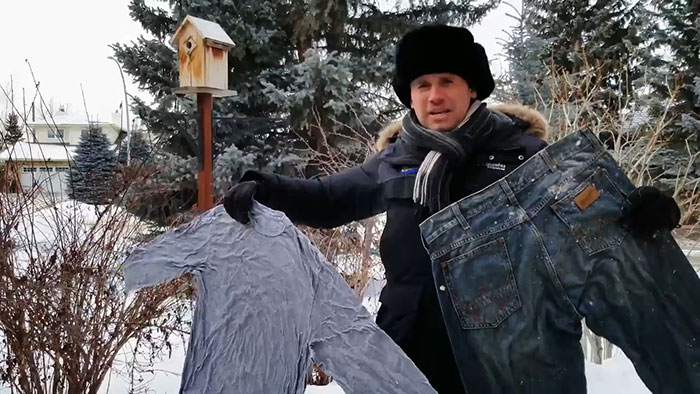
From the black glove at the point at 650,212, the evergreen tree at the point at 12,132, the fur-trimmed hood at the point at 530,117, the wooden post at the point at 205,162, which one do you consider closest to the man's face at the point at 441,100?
the fur-trimmed hood at the point at 530,117

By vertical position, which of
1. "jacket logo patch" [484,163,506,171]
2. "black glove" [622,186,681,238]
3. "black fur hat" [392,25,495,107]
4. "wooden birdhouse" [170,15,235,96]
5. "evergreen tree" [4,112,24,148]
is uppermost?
"wooden birdhouse" [170,15,235,96]

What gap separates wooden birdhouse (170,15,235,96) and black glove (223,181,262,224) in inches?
69.4

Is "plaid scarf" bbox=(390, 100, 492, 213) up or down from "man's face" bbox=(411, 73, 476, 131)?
down

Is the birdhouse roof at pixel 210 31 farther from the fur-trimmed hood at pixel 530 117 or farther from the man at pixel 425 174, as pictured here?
the fur-trimmed hood at pixel 530 117

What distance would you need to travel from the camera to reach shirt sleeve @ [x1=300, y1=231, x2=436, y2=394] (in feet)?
3.97

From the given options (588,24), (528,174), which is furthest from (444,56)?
(588,24)

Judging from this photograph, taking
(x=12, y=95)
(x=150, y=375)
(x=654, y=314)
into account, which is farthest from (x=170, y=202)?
(x=654, y=314)

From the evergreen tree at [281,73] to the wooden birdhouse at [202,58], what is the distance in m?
3.25

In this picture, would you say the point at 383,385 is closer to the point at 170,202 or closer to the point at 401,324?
the point at 401,324

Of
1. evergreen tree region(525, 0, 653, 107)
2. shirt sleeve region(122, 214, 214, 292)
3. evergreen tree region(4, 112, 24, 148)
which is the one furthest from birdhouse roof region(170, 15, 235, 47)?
evergreen tree region(525, 0, 653, 107)

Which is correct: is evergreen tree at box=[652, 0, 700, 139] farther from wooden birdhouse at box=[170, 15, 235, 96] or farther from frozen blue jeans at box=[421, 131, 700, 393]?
frozen blue jeans at box=[421, 131, 700, 393]

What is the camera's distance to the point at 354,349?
1.24 meters

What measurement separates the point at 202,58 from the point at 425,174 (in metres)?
2.06

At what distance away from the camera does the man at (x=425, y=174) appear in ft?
4.57
